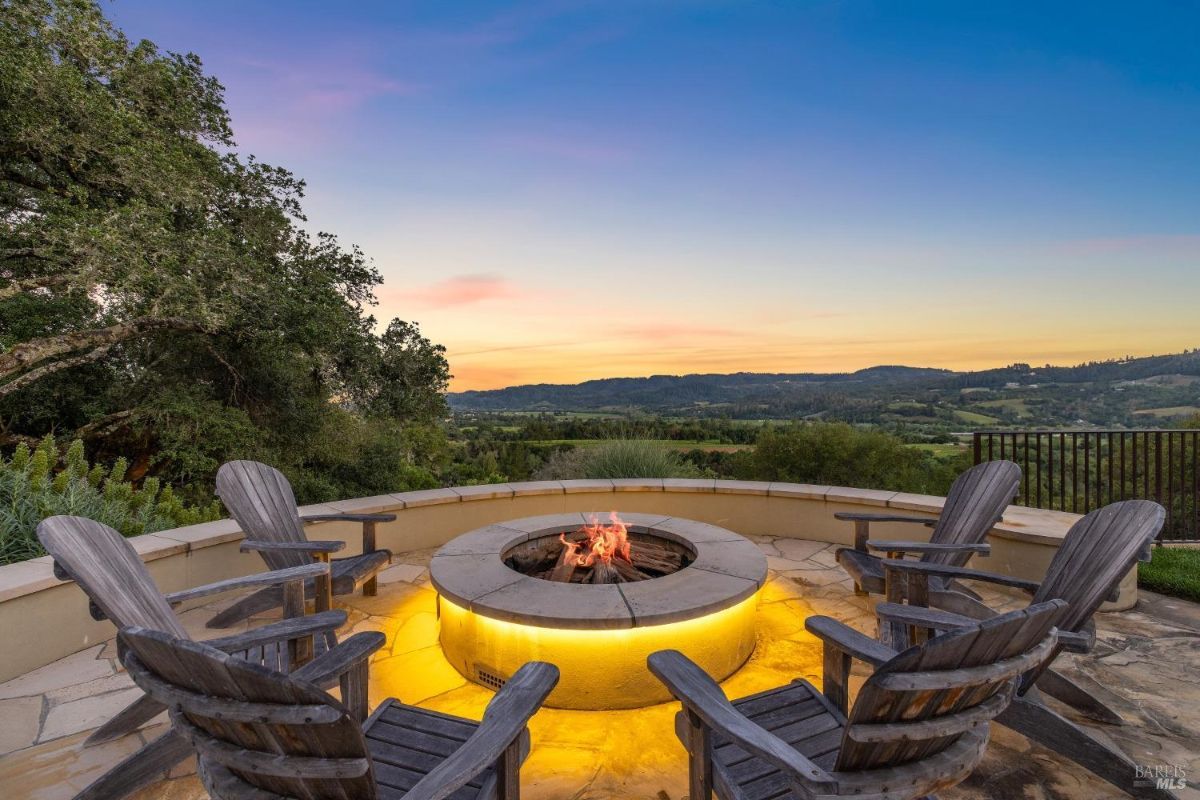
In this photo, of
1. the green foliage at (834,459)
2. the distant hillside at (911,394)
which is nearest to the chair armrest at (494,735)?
the distant hillside at (911,394)

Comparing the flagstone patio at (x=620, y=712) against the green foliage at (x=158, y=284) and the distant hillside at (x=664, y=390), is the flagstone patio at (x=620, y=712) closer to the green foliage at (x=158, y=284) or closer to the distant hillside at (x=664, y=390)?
the green foliage at (x=158, y=284)

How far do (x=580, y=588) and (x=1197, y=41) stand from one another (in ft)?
36.1

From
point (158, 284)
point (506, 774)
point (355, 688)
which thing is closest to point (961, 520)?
point (506, 774)

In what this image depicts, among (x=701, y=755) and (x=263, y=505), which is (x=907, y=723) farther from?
(x=263, y=505)

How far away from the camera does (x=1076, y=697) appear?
2.02 metres

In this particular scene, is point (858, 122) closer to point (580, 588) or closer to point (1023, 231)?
point (1023, 231)

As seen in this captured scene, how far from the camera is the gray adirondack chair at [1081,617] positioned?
1718 millimetres

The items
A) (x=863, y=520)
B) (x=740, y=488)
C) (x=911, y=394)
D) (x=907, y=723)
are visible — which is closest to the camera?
(x=907, y=723)

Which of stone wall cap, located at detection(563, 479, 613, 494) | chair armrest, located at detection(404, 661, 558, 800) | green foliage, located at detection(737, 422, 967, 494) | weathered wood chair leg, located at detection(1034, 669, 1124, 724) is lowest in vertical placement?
green foliage, located at detection(737, 422, 967, 494)

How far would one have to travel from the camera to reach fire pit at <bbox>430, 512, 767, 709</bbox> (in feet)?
7.68

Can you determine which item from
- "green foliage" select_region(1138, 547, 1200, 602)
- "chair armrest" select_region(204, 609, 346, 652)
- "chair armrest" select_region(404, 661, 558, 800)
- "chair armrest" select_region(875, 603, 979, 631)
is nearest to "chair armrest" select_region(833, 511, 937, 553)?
"chair armrest" select_region(875, 603, 979, 631)

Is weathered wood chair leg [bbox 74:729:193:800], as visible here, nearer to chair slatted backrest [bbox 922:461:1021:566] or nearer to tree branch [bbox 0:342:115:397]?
chair slatted backrest [bbox 922:461:1021:566]

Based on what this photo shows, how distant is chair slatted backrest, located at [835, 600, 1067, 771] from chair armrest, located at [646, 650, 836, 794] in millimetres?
77

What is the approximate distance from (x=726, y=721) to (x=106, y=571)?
1.92 meters
